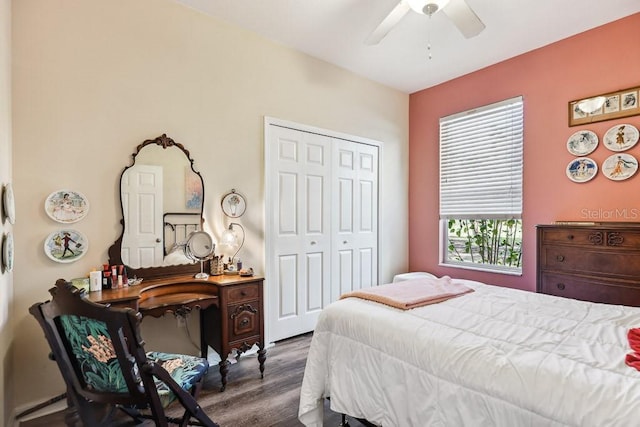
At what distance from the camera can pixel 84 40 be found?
228cm

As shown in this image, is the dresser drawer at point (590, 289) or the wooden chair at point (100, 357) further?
the dresser drawer at point (590, 289)

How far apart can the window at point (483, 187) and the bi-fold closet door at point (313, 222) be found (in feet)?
2.99

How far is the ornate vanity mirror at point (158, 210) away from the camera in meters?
2.43

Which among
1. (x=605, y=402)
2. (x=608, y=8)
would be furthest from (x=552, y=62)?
(x=605, y=402)

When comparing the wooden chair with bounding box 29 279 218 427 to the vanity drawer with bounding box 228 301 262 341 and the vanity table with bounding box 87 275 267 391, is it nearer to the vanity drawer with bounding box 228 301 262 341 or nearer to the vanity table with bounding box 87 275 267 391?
the vanity table with bounding box 87 275 267 391

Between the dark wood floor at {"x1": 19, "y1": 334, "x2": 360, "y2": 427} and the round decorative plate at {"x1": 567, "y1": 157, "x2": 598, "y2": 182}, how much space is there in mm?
2868

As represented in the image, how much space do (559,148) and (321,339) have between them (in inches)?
115

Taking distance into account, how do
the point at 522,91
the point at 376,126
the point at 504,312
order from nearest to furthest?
the point at 504,312 < the point at 522,91 < the point at 376,126

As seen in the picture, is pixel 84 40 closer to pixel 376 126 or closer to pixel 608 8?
pixel 376 126

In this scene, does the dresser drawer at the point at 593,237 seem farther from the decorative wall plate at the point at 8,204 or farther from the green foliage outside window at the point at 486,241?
the decorative wall plate at the point at 8,204

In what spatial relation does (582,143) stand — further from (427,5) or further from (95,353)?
(95,353)

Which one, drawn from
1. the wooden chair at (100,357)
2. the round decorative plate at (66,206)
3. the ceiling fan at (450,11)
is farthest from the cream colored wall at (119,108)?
the ceiling fan at (450,11)

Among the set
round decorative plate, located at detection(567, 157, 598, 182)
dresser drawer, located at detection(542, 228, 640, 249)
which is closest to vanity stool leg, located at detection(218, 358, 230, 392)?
dresser drawer, located at detection(542, 228, 640, 249)

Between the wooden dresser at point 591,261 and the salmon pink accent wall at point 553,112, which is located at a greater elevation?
the salmon pink accent wall at point 553,112
